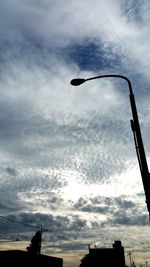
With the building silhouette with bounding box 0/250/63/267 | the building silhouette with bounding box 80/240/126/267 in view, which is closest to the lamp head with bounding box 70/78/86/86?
the building silhouette with bounding box 0/250/63/267

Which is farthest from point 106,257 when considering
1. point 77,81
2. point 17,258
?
point 77,81

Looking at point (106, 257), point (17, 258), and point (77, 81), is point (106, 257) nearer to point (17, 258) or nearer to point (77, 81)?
point (17, 258)

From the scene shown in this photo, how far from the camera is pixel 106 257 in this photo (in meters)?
60.9

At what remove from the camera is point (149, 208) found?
19.4ft

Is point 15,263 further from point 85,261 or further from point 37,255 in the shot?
point 85,261

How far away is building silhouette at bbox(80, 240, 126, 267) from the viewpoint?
6053cm

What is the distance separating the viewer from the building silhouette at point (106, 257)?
60531mm

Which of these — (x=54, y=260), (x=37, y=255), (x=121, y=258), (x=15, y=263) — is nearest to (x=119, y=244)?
(x=121, y=258)

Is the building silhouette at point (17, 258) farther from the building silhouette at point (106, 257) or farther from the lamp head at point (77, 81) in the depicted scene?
the lamp head at point (77, 81)

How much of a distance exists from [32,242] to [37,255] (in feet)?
86.8

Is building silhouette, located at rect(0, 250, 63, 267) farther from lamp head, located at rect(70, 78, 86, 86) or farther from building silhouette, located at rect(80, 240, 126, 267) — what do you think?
lamp head, located at rect(70, 78, 86, 86)

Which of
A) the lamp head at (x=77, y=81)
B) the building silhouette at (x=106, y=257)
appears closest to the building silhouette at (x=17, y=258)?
the building silhouette at (x=106, y=257)

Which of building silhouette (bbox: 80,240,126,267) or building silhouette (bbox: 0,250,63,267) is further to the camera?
building silhouette (bbox: 80,240,126,267)

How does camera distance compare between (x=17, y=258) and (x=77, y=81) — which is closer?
(x=77, y=81)
